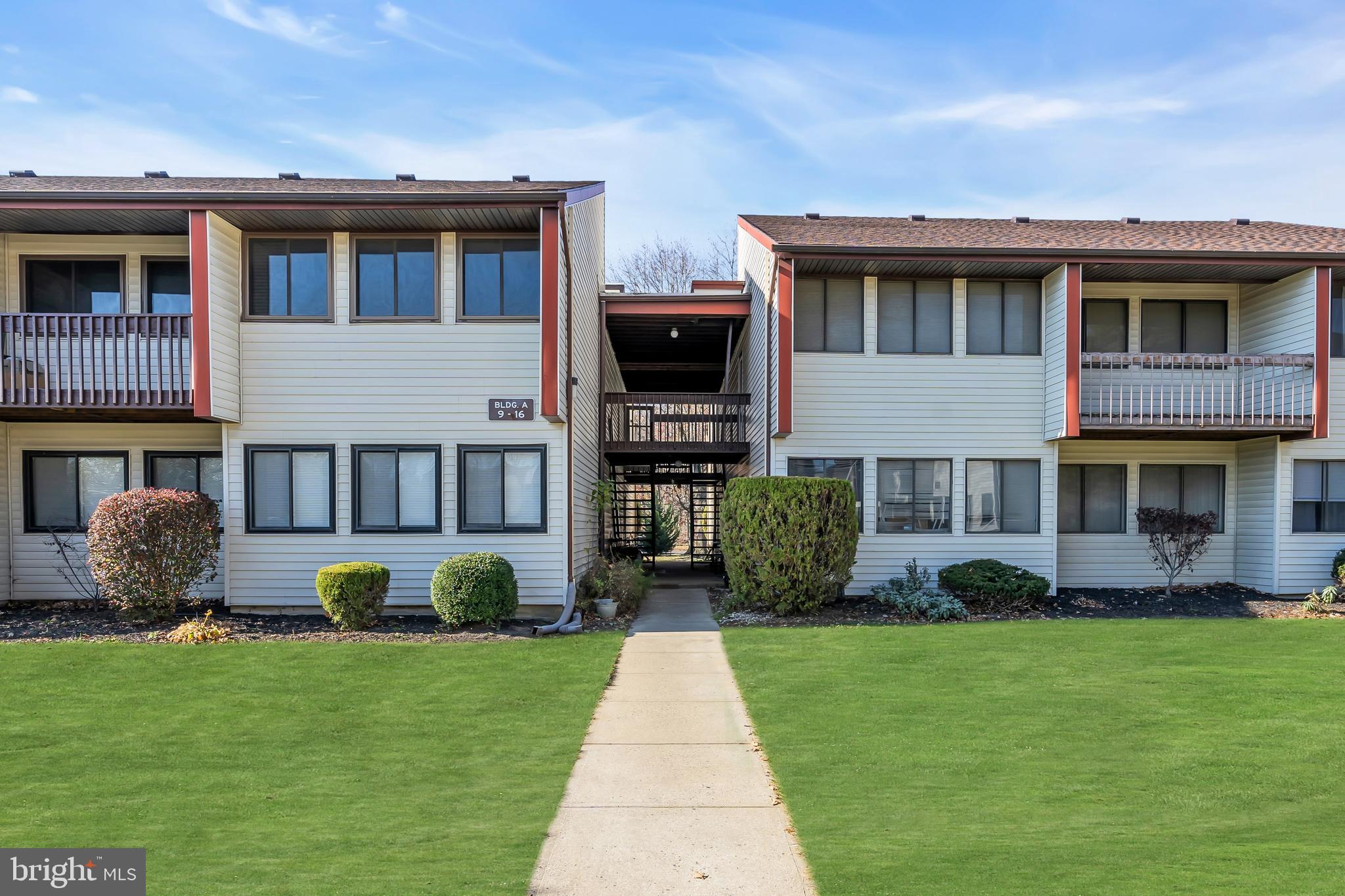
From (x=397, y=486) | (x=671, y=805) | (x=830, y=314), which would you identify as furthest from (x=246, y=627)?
(x=830, y=314)

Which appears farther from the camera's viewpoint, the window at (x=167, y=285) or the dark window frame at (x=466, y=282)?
the window at (x=167, y=285)

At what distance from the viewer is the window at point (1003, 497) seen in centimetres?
1533

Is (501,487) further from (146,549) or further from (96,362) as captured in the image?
(96,362)

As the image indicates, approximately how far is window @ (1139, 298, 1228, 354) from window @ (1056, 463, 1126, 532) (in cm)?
254

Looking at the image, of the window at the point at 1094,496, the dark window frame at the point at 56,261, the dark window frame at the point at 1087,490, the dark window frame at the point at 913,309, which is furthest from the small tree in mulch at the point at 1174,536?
the dark window frame at the point at 56,261

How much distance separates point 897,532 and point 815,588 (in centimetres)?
294

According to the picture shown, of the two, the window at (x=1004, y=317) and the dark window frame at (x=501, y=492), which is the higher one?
the window at (x=1004, y=317)

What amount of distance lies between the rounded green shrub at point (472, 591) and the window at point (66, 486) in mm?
6495

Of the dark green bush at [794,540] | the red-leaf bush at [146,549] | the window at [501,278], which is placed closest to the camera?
the red-leaf bush at [146,549]

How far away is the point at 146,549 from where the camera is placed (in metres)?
11.9

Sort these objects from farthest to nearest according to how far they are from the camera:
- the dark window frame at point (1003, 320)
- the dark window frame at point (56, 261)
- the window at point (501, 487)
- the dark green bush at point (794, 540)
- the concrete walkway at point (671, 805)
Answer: the dark window frame at point (1003, 320), the dark window frame at point (56, 261), the window at point (501, 487), the dark green bush at point (794, 540), the concrete walkway at point (671, 805)

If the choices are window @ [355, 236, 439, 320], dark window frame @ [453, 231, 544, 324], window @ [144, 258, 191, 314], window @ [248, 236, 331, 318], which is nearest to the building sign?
dark window frame @ [453, 231, 544, 324]

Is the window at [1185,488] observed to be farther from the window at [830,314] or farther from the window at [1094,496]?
the window at [830,314]

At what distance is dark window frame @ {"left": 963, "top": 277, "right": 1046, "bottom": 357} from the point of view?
15383 millimetres
